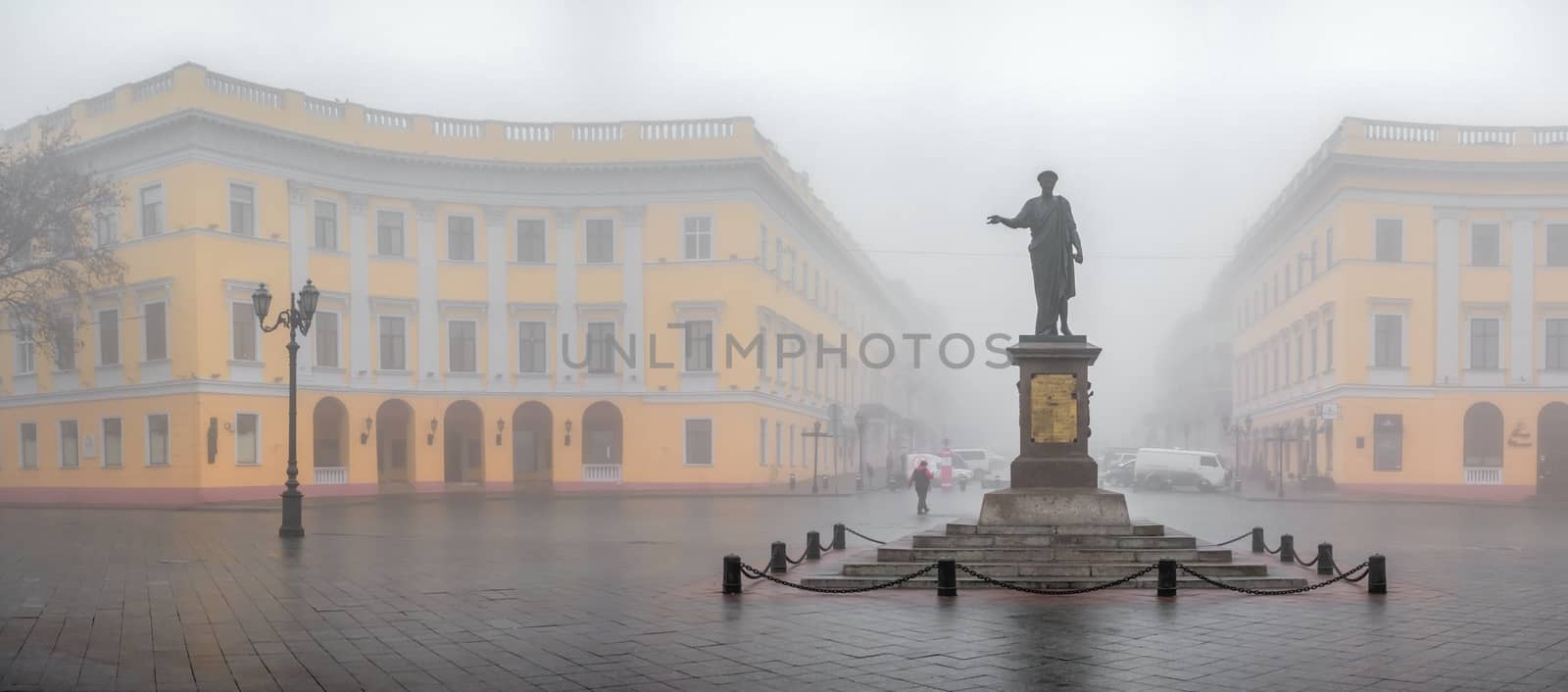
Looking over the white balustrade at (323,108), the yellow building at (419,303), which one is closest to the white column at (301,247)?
the yellow building at (419,303)

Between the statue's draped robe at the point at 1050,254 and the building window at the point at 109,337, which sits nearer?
the statue's draped robe at the point at 1050,254

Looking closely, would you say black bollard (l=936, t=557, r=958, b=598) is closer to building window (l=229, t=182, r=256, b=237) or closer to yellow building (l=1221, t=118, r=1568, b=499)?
building window (l=229, t=182, r=256, b=237)

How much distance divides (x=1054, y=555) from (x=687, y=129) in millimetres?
35860

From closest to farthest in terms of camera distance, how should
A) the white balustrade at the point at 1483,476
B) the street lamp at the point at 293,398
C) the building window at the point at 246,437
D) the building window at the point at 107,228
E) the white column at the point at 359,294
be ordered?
the street lamp at the point at 293,398, the building window at the point at 246,437, the building window at the point at 107,228, the white column at the point at 359,294, the white balustrade at the point at 1483,476

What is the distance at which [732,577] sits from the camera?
46.5ft

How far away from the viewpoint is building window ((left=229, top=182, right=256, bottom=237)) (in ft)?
135

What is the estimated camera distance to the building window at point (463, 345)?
47.5m

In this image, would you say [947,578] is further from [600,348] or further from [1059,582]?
[600,348]

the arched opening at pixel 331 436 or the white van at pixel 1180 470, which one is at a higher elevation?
the arched opening at pixel 331 436

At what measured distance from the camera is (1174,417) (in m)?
102

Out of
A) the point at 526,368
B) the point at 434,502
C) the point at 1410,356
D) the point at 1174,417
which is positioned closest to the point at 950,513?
the point at 434,502

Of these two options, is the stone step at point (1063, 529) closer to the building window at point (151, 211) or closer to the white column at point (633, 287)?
the white column at point (633, 287)

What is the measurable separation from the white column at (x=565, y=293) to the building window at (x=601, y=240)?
0.60 meters

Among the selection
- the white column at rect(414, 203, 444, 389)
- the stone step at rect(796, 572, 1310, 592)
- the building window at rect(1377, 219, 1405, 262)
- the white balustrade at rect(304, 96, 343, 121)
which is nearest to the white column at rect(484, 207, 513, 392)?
the white column at rect(414, 203, 444, 389)
